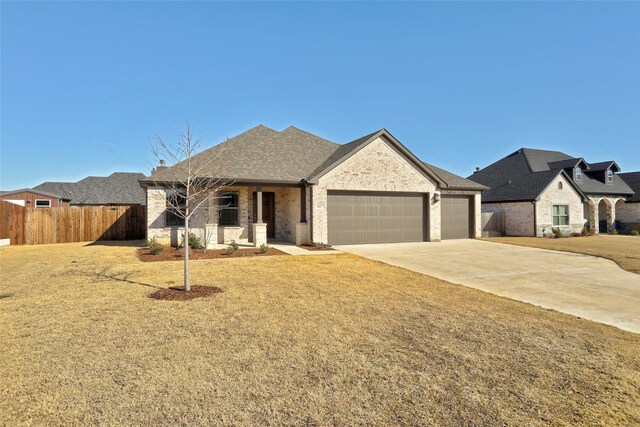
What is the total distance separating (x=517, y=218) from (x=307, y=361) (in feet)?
85.4

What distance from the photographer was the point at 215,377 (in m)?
3.86

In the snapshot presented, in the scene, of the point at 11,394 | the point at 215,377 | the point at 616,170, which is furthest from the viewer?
the point at 616,170

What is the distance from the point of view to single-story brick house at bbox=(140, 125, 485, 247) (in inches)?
655

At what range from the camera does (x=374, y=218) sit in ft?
60.7

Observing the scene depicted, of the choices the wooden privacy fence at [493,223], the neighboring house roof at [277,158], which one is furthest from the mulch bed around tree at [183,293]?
the wooden privacy fence at [493,223]

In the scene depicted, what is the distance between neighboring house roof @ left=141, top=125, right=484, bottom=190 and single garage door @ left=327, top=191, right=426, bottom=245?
1.92 metres

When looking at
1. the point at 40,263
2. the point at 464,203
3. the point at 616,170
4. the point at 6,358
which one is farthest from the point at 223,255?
the point at 616,170

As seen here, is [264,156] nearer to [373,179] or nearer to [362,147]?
[362,147]

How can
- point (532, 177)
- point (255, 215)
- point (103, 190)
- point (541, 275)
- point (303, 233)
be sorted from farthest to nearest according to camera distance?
point (103, 190) < point (532, 177) < point (255, 215) < point (303, 233) < point (541, 275)

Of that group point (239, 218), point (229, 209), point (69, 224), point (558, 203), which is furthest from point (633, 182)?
point (69, 224)

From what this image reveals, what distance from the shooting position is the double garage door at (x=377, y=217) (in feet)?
58.0

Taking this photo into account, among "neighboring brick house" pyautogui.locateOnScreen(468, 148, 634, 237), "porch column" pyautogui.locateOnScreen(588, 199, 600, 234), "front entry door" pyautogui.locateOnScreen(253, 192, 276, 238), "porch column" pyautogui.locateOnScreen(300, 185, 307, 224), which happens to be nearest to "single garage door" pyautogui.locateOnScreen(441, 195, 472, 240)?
"neighboring brick house" pyautogui.locateOnScreen(468, 148, 634, 237)

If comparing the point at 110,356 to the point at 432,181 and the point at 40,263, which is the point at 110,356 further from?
the point at 432,181

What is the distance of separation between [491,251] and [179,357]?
48.8ft
